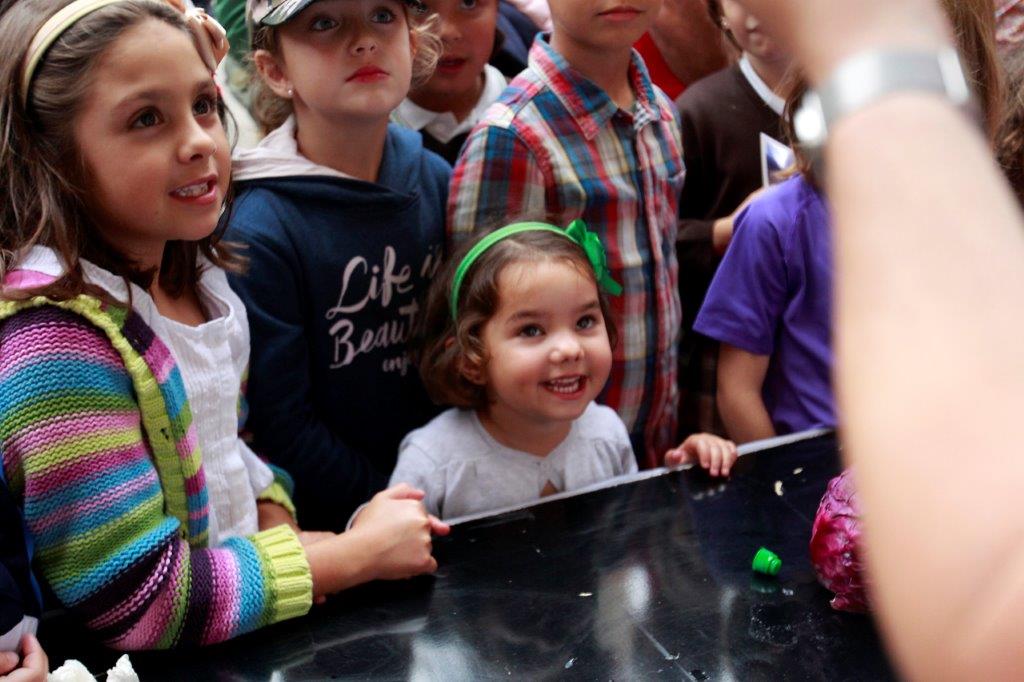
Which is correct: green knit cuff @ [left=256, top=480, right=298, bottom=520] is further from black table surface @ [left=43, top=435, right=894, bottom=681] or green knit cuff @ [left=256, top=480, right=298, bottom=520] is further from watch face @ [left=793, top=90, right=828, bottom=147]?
watch face @ [left=793, top=90, right=828, bottom=147]

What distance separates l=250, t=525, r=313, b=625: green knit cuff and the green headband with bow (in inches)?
22.5

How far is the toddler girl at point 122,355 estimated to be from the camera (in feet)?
4.25

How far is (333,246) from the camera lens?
1926 millimetres

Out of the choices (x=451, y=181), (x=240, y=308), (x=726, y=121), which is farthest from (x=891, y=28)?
(x=726, y=121)

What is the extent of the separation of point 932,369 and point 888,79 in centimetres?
15

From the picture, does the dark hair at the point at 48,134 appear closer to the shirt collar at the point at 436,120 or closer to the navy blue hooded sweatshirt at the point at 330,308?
the navy blue hooded sweatshirt at the point at 330,308

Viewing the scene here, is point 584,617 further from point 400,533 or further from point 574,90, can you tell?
point 574,90

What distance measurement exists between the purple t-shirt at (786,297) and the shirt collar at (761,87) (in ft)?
1.55

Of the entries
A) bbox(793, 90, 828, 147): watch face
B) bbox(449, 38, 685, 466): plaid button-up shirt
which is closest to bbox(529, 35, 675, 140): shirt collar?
bbox(449, 38, 685, 466): plaid button-up shirt

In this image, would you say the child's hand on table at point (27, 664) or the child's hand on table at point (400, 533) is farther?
the child's hand on table at point (400, 533)

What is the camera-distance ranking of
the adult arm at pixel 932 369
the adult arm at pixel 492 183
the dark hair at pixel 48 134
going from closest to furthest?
the adult arm at pixel 932 369 < the dark hair at pixel 48 134 < the adult arm at pixel 492 183

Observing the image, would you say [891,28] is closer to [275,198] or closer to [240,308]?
[240,308]

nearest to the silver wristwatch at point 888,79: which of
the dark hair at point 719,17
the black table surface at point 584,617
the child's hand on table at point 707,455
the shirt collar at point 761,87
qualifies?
the black table surface at point 584,617

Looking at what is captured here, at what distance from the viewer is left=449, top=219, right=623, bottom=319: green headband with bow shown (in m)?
1.95
